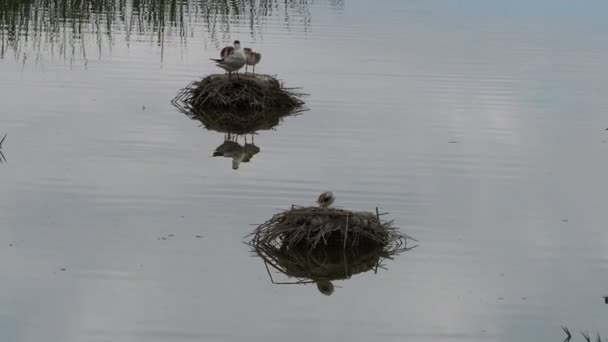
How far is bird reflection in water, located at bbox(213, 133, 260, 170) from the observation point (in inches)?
562

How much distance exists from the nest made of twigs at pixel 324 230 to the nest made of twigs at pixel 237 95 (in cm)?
613

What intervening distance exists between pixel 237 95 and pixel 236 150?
7.38 feet

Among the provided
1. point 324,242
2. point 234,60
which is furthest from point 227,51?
point 324,242

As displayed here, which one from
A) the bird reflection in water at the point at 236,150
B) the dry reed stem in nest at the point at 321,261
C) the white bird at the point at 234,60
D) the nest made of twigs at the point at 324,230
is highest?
the white bird at the point at 234,60

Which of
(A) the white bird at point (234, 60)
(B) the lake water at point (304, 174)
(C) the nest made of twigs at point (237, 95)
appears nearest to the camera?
(B) the lake water at point (304, 174)

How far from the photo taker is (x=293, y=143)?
15.2 meters

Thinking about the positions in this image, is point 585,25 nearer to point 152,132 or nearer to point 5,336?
point 152,132

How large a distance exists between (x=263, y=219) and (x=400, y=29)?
46.1 ft

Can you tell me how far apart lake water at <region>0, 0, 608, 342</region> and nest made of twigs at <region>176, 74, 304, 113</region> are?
0.40 metres

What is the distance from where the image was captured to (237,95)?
1703 centimetres

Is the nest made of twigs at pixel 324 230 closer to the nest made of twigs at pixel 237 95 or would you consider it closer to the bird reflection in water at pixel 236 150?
the bird reflection in water at pixel 236 150

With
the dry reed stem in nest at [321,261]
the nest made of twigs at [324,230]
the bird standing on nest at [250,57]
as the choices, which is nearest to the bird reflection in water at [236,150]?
the bird standing on nest at [250,57]

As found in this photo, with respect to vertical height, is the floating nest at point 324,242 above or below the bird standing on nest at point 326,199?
below

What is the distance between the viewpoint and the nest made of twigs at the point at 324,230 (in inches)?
424
